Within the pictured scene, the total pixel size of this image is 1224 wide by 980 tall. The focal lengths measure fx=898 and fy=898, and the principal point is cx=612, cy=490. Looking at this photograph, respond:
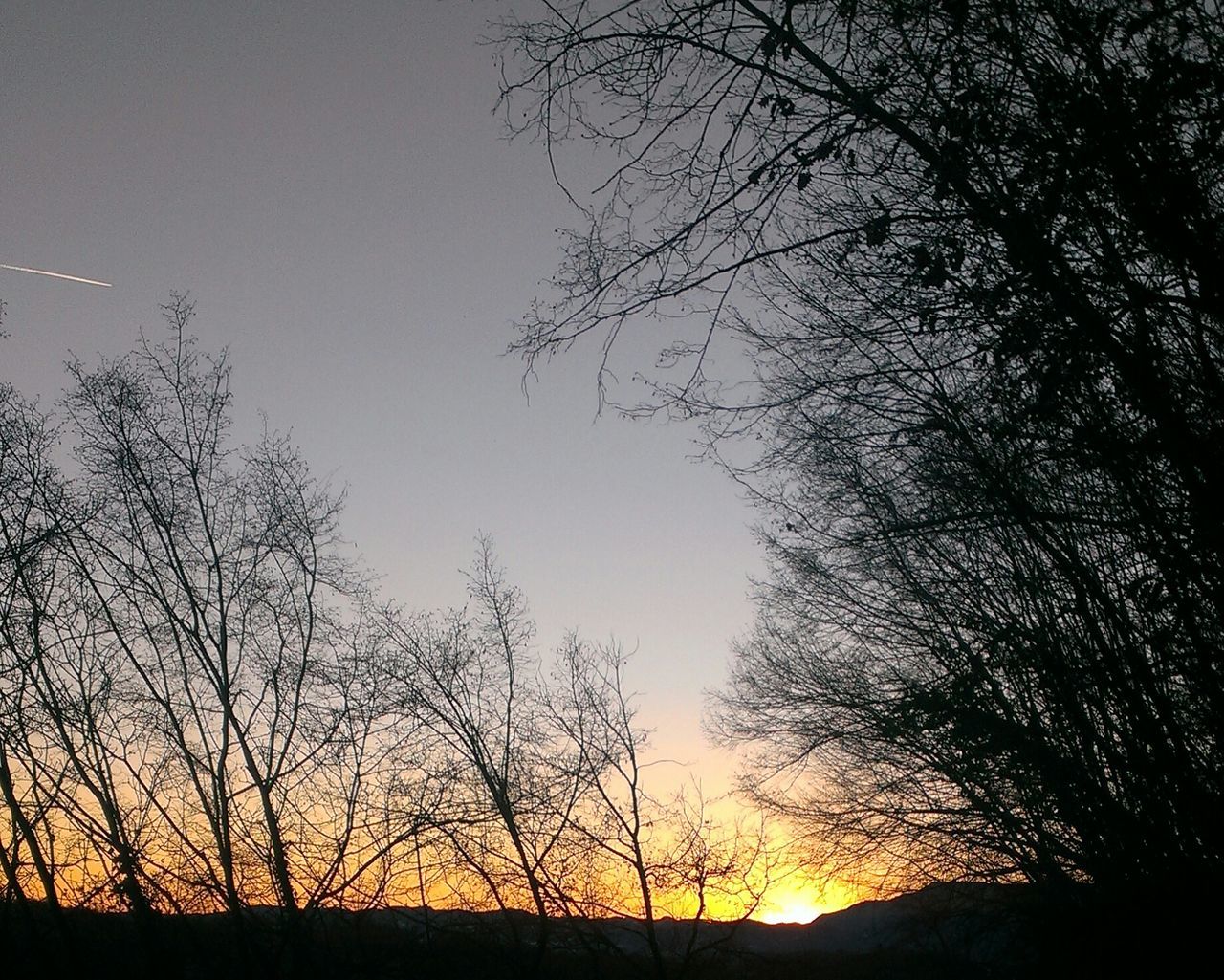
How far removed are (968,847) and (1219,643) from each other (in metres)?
8.79

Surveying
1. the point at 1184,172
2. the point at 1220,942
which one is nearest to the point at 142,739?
the point at 1220,942

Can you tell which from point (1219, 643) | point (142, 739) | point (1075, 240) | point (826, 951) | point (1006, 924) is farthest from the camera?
point (826, 951)

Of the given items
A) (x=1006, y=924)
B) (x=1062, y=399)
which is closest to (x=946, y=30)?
(x=1062, y=399)

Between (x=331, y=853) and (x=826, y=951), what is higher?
(x=331, y=853)

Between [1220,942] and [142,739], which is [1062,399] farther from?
[142,739]

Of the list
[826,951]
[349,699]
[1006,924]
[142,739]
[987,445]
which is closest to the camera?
[987,445]

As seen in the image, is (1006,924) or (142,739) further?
(142,739)

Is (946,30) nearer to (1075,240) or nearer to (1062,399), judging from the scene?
(1075,240)

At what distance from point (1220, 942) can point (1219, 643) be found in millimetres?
3089

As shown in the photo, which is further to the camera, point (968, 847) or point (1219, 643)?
point (968, 847)

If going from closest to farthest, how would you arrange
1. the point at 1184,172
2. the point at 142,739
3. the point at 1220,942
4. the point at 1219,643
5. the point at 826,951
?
1. the point at 1184,172
2. the point at 1219,643
3. the point at 1220,942
4. the point at 142,739
5. the point at 826,951

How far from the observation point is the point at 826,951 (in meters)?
24.1

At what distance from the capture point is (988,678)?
7199mm

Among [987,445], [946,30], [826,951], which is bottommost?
[826,951]
